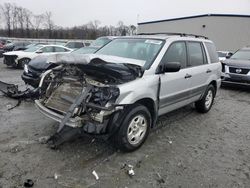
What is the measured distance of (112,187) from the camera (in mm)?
3305

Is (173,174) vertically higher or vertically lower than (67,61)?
lower

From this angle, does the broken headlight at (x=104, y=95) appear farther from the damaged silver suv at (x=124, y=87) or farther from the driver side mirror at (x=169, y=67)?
the driver side mirror at (x=169, y=67)

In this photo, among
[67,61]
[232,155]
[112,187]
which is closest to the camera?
[112,187]

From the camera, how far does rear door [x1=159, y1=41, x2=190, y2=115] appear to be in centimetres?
470

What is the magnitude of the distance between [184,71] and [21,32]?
66.8 meters

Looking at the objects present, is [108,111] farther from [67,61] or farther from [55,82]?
[55,82]

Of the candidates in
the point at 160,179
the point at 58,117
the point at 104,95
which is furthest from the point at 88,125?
the point at 160,179

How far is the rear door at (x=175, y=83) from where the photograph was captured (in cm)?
470

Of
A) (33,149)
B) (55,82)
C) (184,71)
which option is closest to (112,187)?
(33,149)

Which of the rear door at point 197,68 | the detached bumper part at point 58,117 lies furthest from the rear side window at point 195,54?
the detached bumper part at point 58,117

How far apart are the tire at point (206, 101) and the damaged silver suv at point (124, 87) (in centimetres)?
87

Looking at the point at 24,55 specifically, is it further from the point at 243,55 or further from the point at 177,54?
the point at 177,54

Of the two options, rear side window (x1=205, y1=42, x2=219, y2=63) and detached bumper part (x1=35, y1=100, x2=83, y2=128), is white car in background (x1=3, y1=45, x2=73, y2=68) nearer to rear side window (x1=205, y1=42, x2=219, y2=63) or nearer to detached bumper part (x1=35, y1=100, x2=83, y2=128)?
rear side window (x1=205, y1=42, x2=219, y2=63)

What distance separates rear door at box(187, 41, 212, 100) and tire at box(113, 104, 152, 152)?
1805 mm
